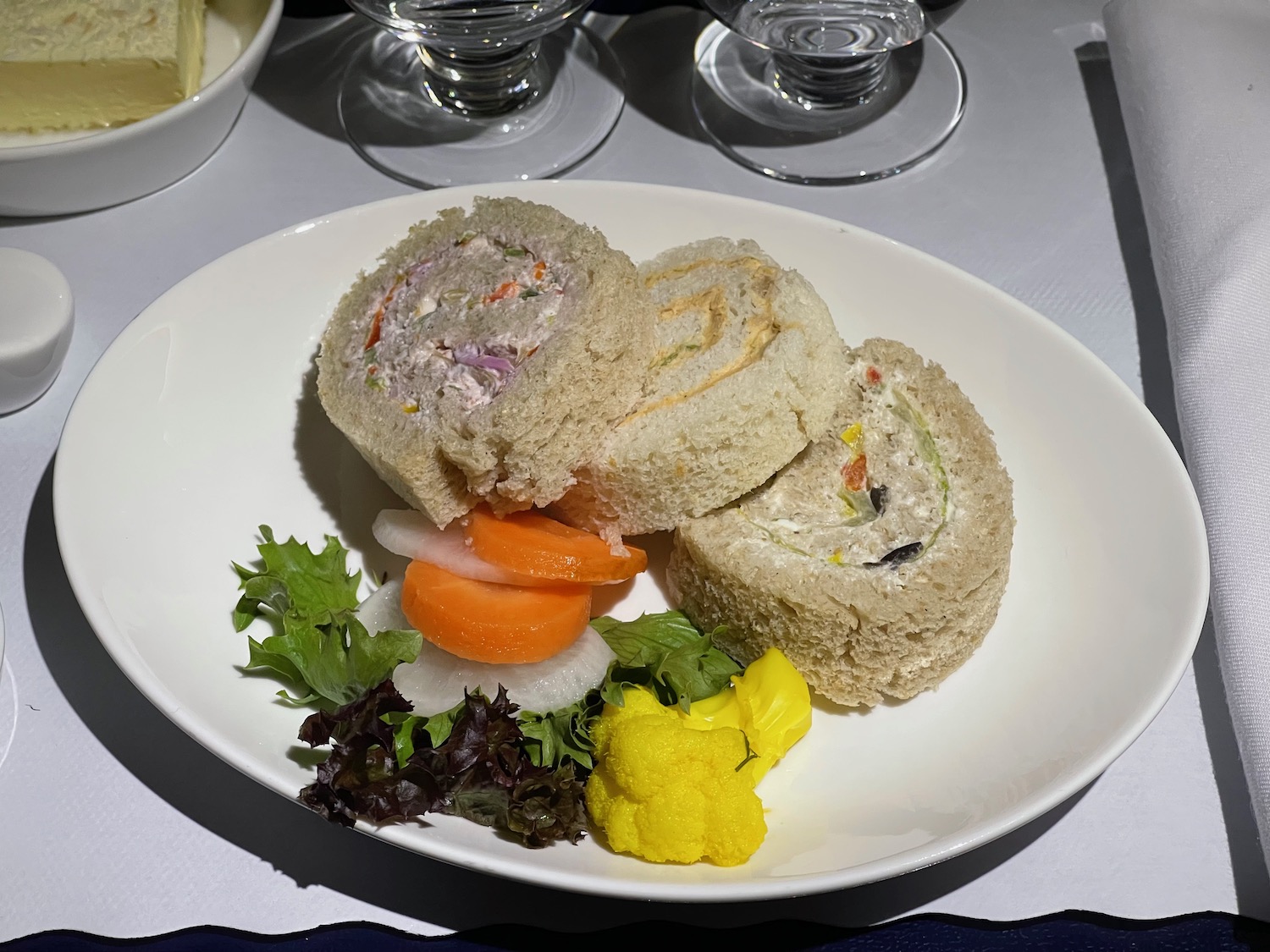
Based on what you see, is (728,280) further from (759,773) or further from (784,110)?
(784,110)

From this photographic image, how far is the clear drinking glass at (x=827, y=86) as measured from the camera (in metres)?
3.20

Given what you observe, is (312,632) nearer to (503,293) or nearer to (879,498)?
(503,293)

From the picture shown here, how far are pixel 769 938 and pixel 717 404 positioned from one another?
0.98 meters

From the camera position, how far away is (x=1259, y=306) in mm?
2799

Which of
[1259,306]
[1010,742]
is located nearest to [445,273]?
[1010,742]

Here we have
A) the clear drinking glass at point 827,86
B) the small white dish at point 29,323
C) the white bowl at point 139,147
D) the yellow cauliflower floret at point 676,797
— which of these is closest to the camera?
the yellow cauliflower floret at point 676,797

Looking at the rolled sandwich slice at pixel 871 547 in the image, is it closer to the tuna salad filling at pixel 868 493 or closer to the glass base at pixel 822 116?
the tuna salad filling at pixel 868 493

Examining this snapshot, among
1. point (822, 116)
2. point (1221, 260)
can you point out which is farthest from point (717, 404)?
point (822, 116)

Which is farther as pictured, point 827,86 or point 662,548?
point 827,86

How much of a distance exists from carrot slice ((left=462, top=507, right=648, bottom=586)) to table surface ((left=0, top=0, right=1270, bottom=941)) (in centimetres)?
58

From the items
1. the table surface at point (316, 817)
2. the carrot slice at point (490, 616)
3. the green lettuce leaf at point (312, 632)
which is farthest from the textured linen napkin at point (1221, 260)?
the green lettuce leaf at point (312, 632)

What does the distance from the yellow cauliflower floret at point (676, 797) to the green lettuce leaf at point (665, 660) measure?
0.14 metres

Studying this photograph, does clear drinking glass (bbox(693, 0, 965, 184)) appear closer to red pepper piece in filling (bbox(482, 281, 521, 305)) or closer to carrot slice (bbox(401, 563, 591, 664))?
red pepper piece in filling (bbox(482, 281, 521, 305))

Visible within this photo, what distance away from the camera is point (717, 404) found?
215cm
